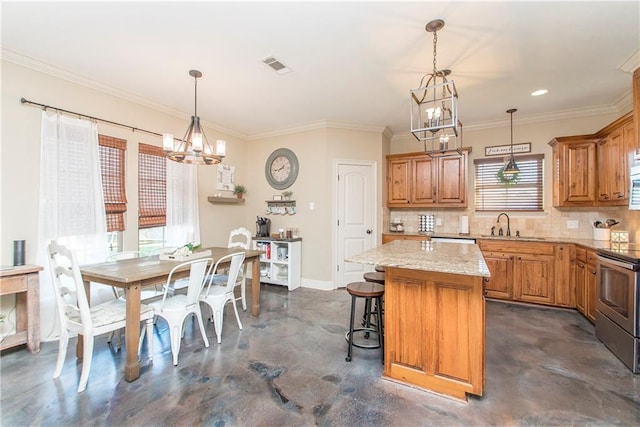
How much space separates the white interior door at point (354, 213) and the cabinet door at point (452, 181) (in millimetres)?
1077

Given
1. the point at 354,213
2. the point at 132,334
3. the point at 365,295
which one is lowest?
the point at 132,334

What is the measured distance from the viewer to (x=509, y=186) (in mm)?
4500

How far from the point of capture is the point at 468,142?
15.7 feet

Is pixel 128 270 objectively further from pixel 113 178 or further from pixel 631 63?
pixel 631 63

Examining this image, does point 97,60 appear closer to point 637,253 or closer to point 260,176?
point 260,176

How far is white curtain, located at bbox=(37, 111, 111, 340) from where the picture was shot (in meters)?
2.79

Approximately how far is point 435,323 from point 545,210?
354cm

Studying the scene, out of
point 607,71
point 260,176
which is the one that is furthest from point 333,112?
point 607,71

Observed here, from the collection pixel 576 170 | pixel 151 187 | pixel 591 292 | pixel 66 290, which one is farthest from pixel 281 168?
pixel 591 292

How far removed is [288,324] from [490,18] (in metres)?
3.41

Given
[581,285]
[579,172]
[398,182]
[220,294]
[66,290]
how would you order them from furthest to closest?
1. [398,182]
2. [579,172]
3. [581,285]
4. [220,294]
5. [66,290]

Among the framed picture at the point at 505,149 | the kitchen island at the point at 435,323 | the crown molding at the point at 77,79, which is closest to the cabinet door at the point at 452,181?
the framed picture at the point at 505,149

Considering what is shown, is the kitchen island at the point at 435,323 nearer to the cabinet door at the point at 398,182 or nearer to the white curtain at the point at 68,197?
the cabinet door at the point at 398,182

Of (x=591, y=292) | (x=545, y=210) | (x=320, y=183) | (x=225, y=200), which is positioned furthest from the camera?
(x=225, y=200)
